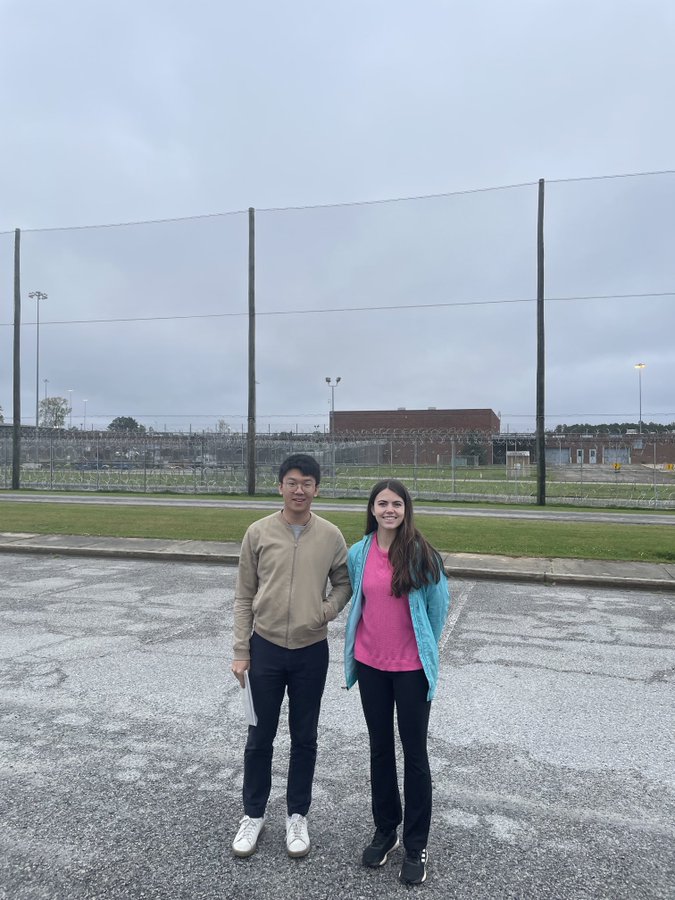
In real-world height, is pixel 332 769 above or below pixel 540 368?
below

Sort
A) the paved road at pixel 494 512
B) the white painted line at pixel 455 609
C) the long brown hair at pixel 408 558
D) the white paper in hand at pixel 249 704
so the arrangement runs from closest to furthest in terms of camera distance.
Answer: the long brown hair at pixel 408 558 < the white paper in hand at pixel 249 704 < the white painted line at pixel 455 609 < the paved road at pixel 494 512

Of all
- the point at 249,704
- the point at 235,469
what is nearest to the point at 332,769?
the point at 249,704

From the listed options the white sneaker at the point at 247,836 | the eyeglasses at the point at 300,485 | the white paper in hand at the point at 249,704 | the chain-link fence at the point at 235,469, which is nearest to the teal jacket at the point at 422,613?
the eyeglasses at the point at 300,485

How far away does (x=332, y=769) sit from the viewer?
3.78m

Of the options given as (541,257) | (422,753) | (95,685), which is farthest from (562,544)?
(541,257)

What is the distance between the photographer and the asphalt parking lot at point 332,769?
2.82 metres

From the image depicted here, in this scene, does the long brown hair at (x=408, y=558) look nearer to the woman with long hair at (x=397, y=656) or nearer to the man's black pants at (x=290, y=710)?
the woman with long hair at (x=397, y=656)

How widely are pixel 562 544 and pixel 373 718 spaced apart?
979 cm

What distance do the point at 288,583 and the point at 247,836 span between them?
1.14 meters

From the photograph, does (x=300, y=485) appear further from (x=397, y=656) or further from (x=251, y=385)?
(x=251, y=385)

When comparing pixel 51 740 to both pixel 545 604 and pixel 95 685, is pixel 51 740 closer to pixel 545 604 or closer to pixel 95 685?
pixel 95 685

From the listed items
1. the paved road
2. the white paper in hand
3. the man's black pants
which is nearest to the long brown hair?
the man's black pants

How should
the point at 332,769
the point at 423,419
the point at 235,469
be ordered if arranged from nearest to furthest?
1. the point at 332,769
2. the point at 235,469
3. the point at 423,419

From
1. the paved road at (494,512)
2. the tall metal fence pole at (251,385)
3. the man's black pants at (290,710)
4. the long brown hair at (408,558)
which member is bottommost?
the paved road at (494,512)
